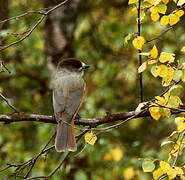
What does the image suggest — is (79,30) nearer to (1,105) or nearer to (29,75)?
(29,75)

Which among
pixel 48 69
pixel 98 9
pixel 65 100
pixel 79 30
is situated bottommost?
pixel 65 100

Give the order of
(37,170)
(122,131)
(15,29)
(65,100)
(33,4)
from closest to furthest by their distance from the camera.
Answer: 1. (65,100)
2. (37,170)
3. (15,29)
4. (33,4)
5. (122,131)

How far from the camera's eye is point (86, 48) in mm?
8789

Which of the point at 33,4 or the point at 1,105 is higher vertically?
the point at 33,4

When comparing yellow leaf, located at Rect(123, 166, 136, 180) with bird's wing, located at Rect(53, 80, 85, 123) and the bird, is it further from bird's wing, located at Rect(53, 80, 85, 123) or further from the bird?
bird's wing, located at Rect(53, 80, 85, 123)

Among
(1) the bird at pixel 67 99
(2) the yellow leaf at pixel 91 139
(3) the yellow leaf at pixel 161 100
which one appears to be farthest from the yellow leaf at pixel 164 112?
(1) the bird at pixel 67 99

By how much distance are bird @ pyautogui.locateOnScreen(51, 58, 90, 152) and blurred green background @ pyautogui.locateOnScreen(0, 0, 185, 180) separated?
57 centimetres

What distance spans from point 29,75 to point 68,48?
56 cm

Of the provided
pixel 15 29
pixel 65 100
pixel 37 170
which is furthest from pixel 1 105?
pixel 15 29

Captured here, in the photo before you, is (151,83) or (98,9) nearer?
(151,83)

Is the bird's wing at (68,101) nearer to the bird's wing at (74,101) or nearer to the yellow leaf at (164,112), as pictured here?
the bird's wing at (74,101)

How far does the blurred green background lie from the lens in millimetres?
7184

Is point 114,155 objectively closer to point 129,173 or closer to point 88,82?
point 129,173

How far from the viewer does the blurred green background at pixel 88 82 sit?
7184 millimetres
